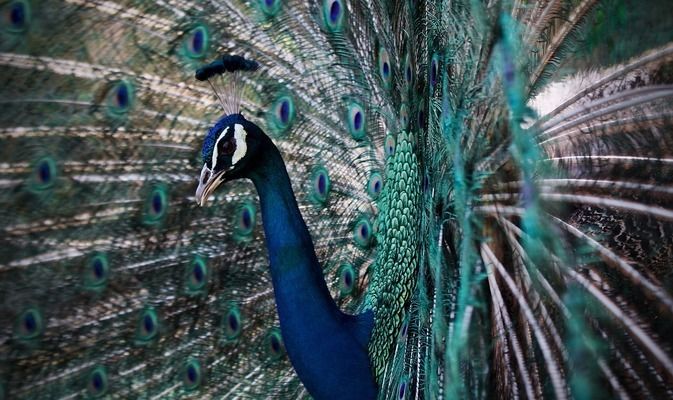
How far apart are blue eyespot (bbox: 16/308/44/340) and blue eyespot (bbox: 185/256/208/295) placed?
0.37 metres

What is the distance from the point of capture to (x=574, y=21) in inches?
66.4

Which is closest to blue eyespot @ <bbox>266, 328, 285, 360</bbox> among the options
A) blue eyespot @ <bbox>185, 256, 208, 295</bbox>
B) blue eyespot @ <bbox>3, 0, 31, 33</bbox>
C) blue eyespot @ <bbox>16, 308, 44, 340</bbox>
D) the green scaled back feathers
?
blue eyespot @ <bbox>185, 256, 208, 295</bbox>

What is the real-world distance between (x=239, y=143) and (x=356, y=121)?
0.45m

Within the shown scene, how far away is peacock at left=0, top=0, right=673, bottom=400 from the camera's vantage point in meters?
1.54

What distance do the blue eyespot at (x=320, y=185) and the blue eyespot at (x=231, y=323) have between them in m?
0.36

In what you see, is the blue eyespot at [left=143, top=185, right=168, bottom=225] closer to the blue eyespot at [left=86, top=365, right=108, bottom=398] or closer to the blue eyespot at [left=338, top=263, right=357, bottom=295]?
the blue eyespot at [left=86, top=365, right=108, bottom=398]

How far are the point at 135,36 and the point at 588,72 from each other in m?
0.95

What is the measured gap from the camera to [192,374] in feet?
7.13

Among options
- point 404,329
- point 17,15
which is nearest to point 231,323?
point 404,329

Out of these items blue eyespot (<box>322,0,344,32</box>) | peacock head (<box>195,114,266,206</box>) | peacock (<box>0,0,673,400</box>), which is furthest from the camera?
blue eyespot (<box>322,0,344,32</box>)

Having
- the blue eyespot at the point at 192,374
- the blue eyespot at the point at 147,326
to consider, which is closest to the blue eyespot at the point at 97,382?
the blue eyespot at the point at 147,326

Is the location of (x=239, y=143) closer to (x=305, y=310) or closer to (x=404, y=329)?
(x=305, y=310)

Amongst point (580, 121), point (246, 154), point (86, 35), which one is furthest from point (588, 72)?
point (86, 35)

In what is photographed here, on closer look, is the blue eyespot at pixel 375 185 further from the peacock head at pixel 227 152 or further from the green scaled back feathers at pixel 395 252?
the peacock head at pixel 227 152
